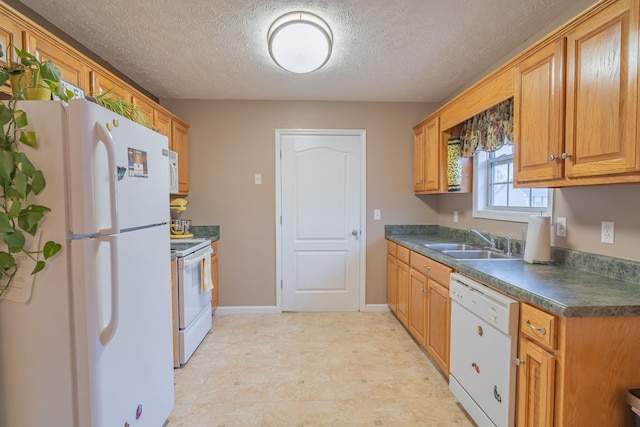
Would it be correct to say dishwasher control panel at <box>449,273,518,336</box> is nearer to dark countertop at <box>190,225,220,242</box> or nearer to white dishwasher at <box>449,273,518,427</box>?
white dishwasher at <box>449,273,518,427</box>

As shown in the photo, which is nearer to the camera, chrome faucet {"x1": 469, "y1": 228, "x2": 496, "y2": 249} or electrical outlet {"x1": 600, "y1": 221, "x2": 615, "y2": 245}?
electrical outlet {"x1": 600, "y1": 221, "x2": 615, "y2": 245}

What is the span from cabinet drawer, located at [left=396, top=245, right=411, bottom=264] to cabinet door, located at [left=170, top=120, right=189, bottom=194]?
2363mm

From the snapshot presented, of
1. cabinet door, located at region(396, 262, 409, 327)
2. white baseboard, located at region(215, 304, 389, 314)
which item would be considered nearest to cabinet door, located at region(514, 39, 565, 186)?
cabinet door, located at region(396, 262, 409, 327)

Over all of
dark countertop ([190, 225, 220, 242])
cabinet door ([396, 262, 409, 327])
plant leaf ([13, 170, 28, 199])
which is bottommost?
cabinet door ([396, 262, 409, 327])

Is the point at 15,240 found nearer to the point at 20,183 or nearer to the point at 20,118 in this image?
the point at 20,183

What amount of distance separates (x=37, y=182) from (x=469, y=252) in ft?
8.67

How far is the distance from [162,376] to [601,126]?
2422mm

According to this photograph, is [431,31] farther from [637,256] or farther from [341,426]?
[341,426]

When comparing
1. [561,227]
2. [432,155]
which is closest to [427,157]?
[432,155]

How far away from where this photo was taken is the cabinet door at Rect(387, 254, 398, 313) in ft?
10.2

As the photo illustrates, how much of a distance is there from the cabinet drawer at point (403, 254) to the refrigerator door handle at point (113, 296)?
2.28m

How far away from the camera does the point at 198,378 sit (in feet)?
7.18

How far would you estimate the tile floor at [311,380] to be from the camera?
1.80 meters

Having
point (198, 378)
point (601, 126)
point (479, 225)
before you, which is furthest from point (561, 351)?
point (198, 378)
